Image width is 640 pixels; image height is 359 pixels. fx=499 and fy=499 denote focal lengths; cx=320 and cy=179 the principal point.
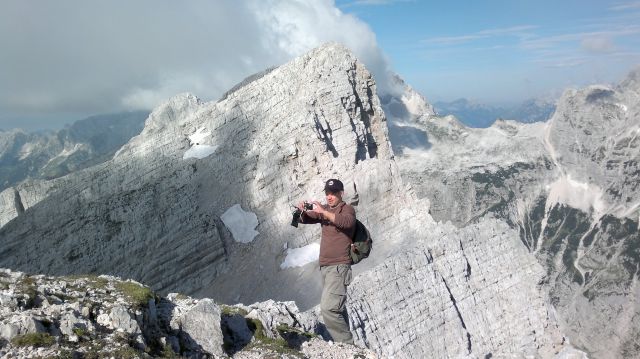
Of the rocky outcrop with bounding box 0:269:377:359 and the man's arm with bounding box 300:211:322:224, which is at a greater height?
the man's arm with bounding box 300:211:322:224

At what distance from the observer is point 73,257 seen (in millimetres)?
64062

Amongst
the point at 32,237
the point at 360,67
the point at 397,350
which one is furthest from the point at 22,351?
the point at 360,67

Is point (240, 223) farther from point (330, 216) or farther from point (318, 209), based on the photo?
point (330, 216)

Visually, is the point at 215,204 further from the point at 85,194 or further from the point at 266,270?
the point at 85,194

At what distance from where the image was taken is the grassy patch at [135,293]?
1752 cm

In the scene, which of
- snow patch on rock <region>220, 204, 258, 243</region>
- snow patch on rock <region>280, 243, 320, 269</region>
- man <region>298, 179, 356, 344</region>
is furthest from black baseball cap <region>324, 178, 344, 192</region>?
snow patch on rock <region>220, 204, 258, 243</region>

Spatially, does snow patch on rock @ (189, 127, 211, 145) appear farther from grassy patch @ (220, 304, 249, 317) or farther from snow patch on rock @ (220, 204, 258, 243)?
grassy patch @ (220, 304, 249, 317)

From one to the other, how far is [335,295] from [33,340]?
385 inches

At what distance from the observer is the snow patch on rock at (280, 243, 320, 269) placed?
60844 millimetres

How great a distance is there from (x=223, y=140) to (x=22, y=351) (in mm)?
63829

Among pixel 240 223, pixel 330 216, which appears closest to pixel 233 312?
pixel 330 216

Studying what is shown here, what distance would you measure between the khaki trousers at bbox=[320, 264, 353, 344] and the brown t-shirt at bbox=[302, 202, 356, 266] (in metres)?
0.29

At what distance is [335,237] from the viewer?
59.2 feet

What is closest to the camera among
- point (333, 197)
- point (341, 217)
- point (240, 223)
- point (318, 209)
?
point (341, 217)
